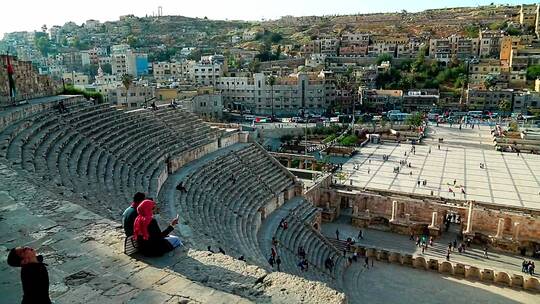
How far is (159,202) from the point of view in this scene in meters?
18.1

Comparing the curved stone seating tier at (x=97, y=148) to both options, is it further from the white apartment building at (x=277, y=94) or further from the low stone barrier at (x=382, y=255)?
the white apartment building at (x=277, y=94)

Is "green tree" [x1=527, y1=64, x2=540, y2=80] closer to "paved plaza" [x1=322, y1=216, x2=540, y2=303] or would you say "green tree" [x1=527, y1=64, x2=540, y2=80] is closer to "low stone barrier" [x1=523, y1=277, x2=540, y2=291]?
"paved plaza" [x1=322, y1=216, x2=540, y2=303]

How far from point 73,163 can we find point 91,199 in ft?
14.3

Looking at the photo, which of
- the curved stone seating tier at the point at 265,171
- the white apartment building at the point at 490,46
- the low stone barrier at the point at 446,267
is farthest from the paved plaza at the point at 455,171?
the white apartment building at the point at 490,46

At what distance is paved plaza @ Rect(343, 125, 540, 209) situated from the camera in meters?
34.4

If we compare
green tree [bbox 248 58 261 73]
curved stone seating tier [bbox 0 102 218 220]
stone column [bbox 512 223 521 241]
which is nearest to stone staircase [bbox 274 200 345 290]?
curved stone seating tier [bbox 0 102 218 220]

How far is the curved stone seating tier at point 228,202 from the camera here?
55.5 ft

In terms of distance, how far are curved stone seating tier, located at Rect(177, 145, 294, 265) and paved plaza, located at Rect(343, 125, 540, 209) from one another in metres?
14.0

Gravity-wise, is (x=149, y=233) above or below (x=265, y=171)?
above

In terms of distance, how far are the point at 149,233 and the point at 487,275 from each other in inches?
816

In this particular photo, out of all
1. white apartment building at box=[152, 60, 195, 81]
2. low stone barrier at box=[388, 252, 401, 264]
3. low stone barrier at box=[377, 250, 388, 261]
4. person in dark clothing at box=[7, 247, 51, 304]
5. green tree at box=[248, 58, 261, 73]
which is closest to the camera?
person in dark clothing at box=[7, 247, 51, 304]

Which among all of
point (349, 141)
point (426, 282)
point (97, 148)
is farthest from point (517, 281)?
point (349, 141)

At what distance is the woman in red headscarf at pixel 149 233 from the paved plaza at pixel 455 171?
1139 inches

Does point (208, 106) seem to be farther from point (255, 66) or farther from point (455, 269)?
point (455, 269)
